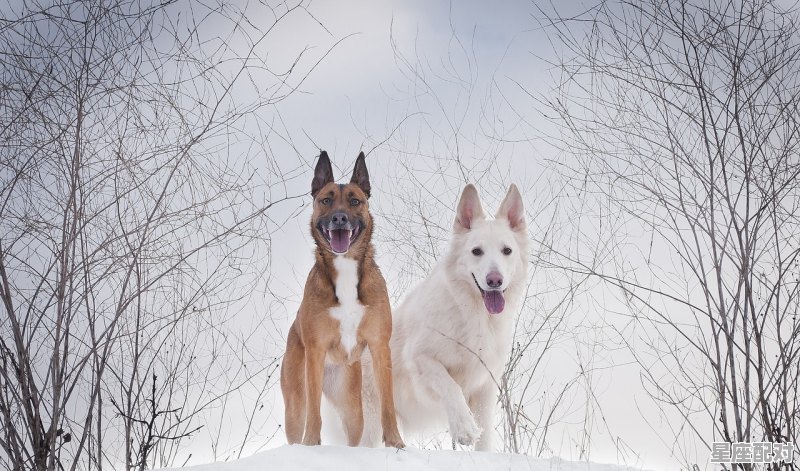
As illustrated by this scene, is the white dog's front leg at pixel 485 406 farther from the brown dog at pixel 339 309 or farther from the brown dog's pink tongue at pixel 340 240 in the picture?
the brown dog's pink tongue at pixel 340 240

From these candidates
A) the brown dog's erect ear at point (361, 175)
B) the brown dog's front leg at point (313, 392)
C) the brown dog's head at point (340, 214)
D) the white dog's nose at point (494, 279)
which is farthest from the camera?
the white dog's nose at point (494, 279)

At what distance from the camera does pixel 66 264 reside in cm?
472

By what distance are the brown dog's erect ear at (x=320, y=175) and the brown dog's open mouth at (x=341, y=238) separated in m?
0.34

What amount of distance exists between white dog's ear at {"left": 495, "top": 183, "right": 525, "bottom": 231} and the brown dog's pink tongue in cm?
180

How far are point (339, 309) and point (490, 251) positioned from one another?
1.56 m

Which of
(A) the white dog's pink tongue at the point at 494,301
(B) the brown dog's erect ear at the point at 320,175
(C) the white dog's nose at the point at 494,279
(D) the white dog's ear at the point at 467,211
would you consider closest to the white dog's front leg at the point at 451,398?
(A) the white dog's pink tongue at the point at 494,301

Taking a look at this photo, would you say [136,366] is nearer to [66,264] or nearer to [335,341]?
[66,264]

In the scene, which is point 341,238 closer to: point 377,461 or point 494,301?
point 377,461

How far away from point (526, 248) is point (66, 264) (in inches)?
130

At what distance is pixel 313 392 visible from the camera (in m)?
4.45

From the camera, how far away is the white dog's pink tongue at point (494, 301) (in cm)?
578

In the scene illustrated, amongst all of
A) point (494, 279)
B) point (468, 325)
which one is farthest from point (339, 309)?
point (468, 325)

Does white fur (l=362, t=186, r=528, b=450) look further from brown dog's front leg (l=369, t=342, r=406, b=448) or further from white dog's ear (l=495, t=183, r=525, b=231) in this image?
brown dog's front leg (l=369, t=342, r=406, b=448)

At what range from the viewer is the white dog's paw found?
5.00 m
